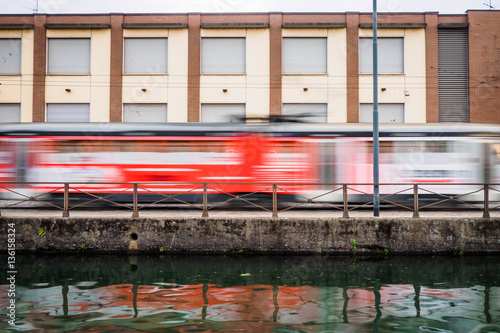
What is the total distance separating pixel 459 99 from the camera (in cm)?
2472

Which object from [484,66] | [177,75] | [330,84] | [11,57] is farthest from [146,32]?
[484,66]

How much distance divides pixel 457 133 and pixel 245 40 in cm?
1347

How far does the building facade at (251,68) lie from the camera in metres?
24.4

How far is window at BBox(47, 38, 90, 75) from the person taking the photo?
2497 centimetres

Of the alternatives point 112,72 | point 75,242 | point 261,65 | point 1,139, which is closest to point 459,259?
point 75,242

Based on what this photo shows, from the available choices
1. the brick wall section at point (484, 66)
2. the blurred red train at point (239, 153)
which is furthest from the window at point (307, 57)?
the blurred red train at point (239, 153)

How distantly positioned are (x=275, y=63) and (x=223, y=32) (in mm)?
3266

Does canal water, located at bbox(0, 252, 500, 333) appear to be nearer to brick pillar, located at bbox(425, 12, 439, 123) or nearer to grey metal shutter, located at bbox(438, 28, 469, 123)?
brick pillar, located at bbox(425, 12, 439, 123)

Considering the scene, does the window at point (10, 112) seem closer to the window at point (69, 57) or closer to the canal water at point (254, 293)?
the window at point (69, 57)

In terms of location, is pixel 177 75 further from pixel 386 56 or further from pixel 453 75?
pixel 453 75

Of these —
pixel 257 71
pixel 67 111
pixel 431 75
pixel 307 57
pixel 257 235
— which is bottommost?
pixel 257 235

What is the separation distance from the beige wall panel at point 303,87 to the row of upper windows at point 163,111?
0.27m

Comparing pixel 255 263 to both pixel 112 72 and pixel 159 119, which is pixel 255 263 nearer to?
pixel 159 119

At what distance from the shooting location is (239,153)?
14.7 metres
